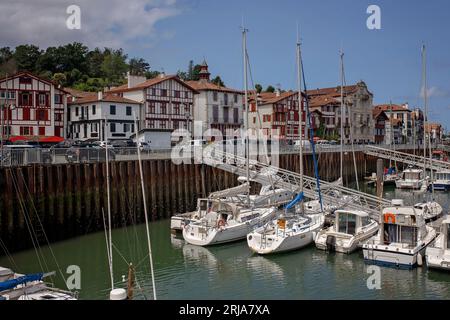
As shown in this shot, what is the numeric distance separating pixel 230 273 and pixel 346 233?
321 inches

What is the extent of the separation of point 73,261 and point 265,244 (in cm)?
1080

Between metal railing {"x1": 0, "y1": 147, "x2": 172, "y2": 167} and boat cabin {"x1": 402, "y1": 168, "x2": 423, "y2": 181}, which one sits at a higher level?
metal railing {"x1": 0, "y1": 147, "x2": 172, "y2": 167}

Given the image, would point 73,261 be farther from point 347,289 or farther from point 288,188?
point 288,188

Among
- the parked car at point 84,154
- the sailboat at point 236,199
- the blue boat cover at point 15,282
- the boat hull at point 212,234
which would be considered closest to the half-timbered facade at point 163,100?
the sailboat at point 236,199

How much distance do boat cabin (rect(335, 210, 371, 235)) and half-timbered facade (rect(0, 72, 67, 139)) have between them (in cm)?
4106

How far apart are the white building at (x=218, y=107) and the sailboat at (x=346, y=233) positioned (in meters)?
47.9

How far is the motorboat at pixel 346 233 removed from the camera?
2783cm

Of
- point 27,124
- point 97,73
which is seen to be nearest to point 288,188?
point 27,124

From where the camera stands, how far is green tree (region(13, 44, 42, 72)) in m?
104

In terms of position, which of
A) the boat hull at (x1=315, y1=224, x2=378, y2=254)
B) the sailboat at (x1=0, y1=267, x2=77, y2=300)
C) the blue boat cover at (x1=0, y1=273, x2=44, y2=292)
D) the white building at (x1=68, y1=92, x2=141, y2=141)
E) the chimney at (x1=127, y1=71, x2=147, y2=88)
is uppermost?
the chimney at (x1=127, y1=71, x2=147, y2=88)

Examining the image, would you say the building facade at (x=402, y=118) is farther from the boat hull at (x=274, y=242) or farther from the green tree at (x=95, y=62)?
the boat hull at (x=274, y=242)

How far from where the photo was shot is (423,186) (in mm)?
59531

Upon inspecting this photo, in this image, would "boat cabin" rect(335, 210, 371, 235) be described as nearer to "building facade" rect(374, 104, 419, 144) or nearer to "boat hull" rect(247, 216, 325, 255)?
"boat hull" rect(247, 216, 325, 255)

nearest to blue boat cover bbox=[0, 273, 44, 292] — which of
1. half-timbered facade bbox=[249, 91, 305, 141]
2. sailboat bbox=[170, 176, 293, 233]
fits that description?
sailboat bbox=[170, 176, 293, 233]
